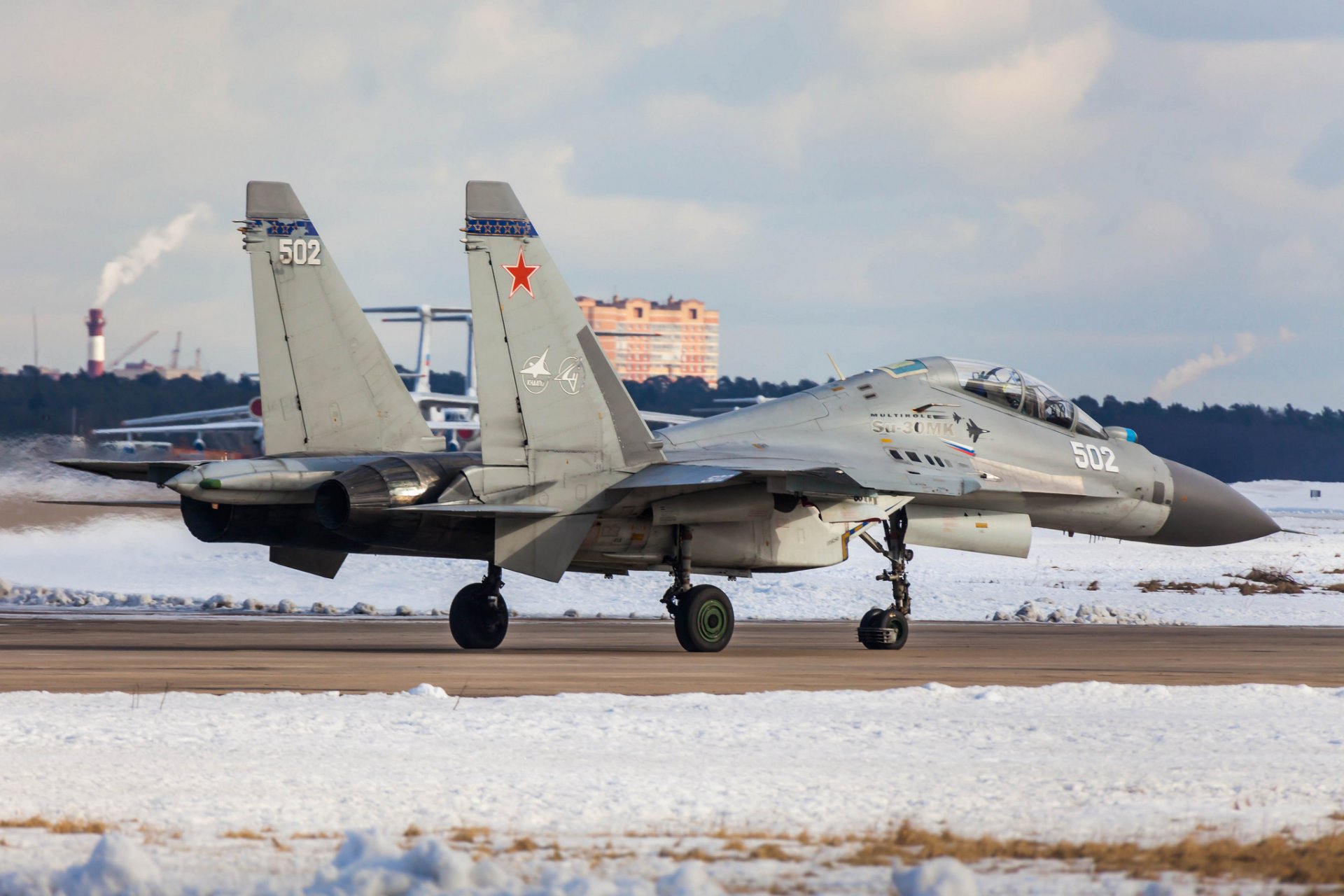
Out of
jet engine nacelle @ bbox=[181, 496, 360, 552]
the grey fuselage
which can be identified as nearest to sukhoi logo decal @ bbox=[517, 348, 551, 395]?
the grey fuselage

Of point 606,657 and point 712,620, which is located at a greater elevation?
point 712,620

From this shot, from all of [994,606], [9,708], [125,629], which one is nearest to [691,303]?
[994,606]

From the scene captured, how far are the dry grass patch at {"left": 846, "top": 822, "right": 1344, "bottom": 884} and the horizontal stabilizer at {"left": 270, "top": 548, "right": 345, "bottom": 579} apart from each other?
37.8 ft

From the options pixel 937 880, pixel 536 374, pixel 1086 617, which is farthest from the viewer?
pixel 1086 617

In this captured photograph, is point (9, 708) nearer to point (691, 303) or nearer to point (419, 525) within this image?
point (419, 525)

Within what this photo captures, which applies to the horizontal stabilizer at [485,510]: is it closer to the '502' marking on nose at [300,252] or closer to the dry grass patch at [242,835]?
the '502' marking on nose at [300,252]

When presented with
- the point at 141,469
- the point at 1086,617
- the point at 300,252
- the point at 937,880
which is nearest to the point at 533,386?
the point at 300,252

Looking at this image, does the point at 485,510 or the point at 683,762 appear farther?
the point at 485,510

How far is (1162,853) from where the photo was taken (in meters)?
5.44

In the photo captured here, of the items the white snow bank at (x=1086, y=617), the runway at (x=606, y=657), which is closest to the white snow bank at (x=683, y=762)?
the runway at (x=606, y=657)

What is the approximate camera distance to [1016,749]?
26.6 ft

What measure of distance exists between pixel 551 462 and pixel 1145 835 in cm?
957

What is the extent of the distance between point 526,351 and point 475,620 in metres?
3.17

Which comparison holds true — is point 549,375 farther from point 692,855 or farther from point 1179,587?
point 1179,587
